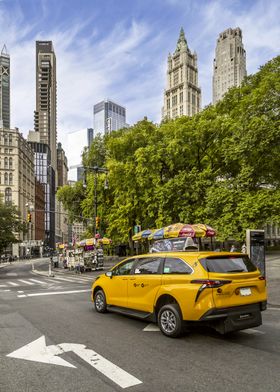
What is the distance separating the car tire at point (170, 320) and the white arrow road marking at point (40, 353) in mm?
2158

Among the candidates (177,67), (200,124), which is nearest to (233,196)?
(200,124)

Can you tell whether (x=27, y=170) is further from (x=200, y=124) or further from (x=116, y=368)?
(x=116, y=368)

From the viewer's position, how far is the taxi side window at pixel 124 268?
30.5 ft

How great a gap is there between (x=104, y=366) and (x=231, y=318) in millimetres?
2588

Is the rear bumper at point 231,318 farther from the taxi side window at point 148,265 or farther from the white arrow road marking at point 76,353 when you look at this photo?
the white arrow road marking at point 76,353

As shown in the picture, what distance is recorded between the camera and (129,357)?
607cm

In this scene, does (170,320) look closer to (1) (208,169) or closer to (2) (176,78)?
(1) (208,169)

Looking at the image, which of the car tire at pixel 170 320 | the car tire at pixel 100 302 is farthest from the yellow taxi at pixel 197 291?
the car tire at pixel 100 302

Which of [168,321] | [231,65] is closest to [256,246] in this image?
[168,321]

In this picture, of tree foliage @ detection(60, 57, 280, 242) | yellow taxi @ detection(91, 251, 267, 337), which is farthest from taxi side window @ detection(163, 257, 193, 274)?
tree foliage @ detection(60, 57, 280, 242)

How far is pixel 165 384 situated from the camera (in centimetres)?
492

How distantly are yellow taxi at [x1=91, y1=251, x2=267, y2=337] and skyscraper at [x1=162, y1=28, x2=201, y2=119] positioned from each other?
416 ft

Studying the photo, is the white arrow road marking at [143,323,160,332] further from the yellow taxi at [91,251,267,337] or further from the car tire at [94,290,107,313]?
the car tire at [94,290,107,313]

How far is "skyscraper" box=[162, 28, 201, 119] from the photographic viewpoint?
139250mm
